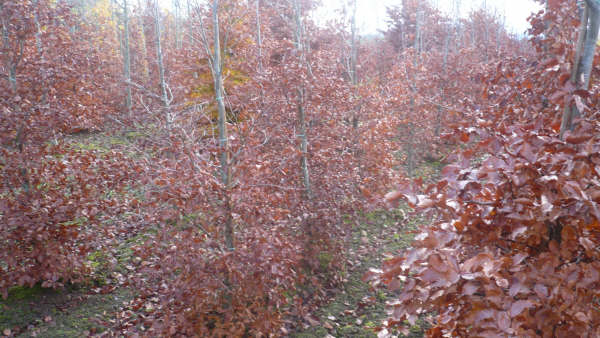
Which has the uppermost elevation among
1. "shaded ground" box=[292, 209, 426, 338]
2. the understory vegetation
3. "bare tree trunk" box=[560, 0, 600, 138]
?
"bare tree trunk" box=[560, 0, 600, 138]

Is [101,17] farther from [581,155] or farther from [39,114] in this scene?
[581,155]

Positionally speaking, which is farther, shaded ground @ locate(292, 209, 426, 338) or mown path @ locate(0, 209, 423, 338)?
shaded ground @ locate(292, 209, 426, 338)

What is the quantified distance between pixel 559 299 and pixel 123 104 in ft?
49.2

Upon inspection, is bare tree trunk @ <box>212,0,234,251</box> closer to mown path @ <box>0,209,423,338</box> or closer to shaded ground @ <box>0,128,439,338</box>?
shaded ground @ <box>0,128,439,338</box>

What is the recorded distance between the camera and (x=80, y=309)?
4527 mm

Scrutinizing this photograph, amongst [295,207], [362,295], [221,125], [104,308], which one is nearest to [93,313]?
[104,308]

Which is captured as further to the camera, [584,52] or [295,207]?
[295,207]

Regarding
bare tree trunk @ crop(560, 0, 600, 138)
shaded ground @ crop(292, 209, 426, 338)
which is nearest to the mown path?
shaded ground @ crop(292, 209, 426, 338)

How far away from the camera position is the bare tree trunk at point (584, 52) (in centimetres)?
178

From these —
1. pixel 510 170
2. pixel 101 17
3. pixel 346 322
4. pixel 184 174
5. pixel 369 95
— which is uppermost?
pixel 101 17

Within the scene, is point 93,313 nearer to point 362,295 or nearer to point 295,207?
point 295,207

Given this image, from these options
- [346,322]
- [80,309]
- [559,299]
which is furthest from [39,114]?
[559,299]

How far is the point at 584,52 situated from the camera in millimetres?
1886

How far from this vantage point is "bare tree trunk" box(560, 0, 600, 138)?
178 centimetres
